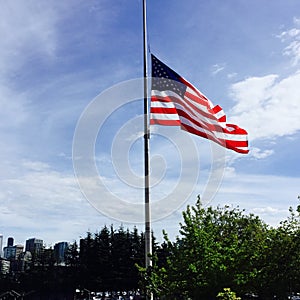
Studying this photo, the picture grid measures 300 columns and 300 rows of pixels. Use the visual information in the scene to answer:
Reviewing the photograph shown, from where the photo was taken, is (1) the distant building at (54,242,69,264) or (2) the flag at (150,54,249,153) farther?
(1) the distant building at (54,242,69,264)

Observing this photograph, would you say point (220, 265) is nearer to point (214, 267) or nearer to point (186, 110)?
point (214, 267)

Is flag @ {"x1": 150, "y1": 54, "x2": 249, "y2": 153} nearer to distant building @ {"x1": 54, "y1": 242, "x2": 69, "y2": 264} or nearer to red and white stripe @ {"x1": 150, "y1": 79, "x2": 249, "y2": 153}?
red and white stripe @ {"x1": 150, "y1": 79, "x2": 249, "y2": 153}

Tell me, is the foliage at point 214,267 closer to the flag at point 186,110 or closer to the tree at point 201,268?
the tree at point 201,268

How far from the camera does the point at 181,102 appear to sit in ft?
65.5

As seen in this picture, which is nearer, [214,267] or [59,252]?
[214,267]

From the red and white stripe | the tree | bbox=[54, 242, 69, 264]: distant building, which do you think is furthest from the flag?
bbox=[54, 242, 69, 264]: distant building

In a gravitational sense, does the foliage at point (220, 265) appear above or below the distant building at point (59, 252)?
below

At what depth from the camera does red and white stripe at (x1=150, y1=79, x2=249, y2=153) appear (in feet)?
64.3

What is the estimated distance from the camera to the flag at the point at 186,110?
19.6 metres

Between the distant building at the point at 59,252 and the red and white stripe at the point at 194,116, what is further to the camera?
the distant building at the point at 59,252

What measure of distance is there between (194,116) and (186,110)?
0.44 meters

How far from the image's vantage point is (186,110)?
65.2 feet

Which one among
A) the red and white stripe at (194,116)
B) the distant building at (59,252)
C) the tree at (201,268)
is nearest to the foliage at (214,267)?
the tree at (201,268)

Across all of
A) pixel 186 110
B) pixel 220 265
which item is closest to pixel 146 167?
pixel 186 110
